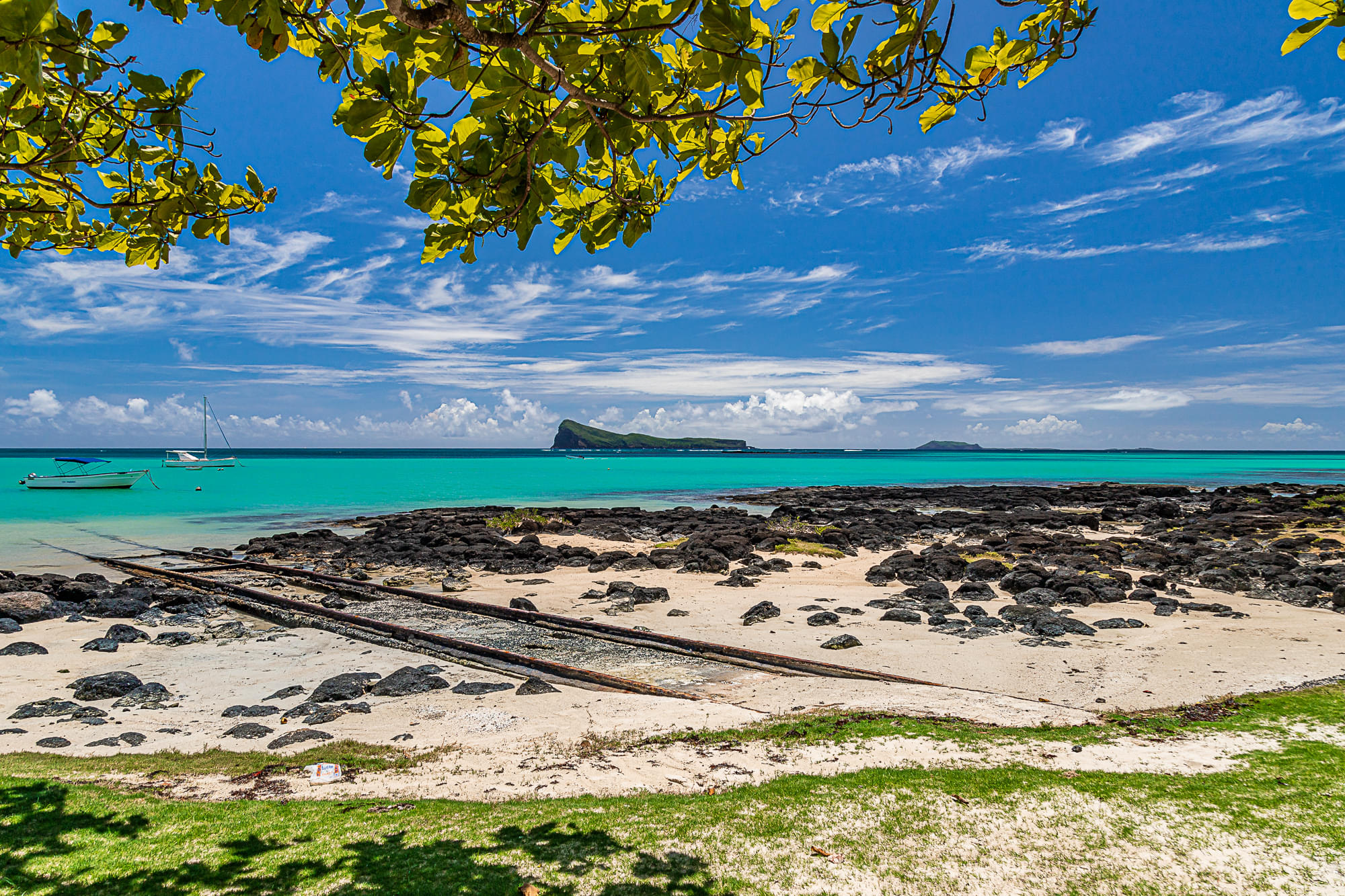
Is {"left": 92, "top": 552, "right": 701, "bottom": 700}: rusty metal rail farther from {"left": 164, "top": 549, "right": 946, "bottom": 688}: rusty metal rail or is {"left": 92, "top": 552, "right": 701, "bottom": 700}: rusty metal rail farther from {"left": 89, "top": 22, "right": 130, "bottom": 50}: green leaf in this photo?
{"left": 89, "top": 22, "right": 130, "bottom": 50}: green leaf

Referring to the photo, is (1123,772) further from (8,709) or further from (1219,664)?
(8,709)

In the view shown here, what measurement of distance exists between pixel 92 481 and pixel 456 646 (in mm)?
57932

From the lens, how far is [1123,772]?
18.3 ft

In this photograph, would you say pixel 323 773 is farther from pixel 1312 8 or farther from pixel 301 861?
pixel 1312 8

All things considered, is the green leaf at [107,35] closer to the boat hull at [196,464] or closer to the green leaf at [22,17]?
the green leaf at [22,17]

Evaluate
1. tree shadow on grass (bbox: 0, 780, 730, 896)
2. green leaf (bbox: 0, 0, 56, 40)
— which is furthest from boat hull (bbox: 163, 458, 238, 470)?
green leaf (bbox: 0, 0, 56, 40)

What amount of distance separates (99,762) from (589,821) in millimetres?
5339

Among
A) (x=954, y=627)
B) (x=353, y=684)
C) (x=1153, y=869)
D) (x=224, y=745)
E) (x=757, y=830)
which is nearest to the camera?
(x=1153, y=869)

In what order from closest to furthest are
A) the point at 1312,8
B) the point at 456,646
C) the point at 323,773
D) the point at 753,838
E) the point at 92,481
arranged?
1. the point at 1312,8
2. the point at 753,838
3. the point at 323,773
4. the point at 456,646
5. the point at 92,481

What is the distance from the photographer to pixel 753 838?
4.64 metres

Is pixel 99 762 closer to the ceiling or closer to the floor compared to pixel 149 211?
closer to the floor

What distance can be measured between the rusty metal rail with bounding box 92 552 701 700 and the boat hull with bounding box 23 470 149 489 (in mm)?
45461

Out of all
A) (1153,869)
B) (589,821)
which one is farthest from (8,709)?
(1153,869)

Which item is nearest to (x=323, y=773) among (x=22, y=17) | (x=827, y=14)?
(x=22, y=17)
